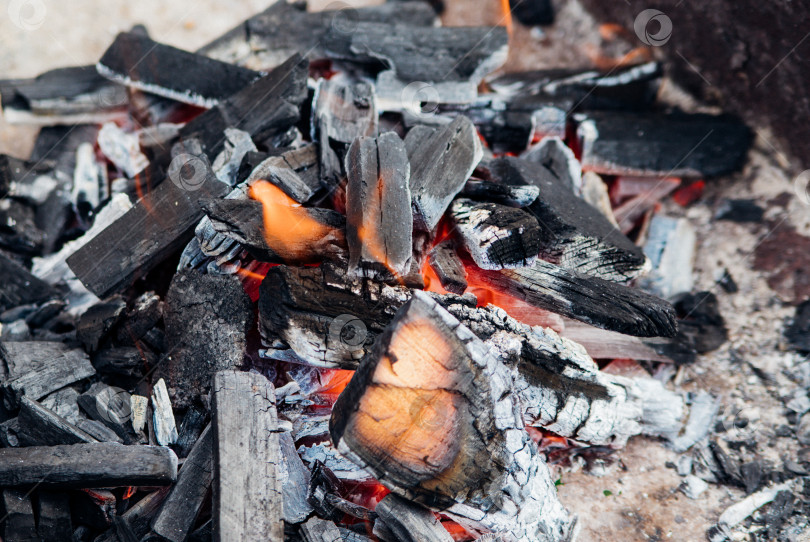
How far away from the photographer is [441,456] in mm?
2146

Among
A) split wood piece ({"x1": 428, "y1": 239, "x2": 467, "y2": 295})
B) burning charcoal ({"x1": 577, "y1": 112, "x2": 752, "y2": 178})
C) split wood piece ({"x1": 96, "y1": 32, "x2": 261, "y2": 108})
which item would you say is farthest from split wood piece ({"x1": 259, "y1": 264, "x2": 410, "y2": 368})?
burning charcoal ({"x1": 577, "y1": 112, "x2": 752, "y2": 178})

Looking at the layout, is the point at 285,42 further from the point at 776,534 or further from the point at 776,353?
the point at 776,534

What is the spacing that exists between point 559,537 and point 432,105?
2.62 metres

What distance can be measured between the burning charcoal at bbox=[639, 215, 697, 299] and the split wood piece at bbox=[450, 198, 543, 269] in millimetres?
1205

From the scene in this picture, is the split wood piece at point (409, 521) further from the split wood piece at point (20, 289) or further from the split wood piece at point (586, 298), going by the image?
the split wood piece at point (20, 289)

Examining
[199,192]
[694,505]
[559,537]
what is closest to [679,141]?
[694,505]

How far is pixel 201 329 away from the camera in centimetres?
262

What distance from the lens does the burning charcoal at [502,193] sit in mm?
2898

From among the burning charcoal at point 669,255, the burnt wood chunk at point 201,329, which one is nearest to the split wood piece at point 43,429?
the burnt wood chunk at point 201,329

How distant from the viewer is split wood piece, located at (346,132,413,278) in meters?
2.38

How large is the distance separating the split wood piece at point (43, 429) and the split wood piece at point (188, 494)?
46cm

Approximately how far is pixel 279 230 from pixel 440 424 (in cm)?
111

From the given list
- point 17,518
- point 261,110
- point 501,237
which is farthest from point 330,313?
point 261,110

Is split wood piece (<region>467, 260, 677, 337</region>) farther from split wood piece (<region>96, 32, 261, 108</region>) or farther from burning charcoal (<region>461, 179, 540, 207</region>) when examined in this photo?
split wood piece (<region>96, 32, 261, 108</region>)
